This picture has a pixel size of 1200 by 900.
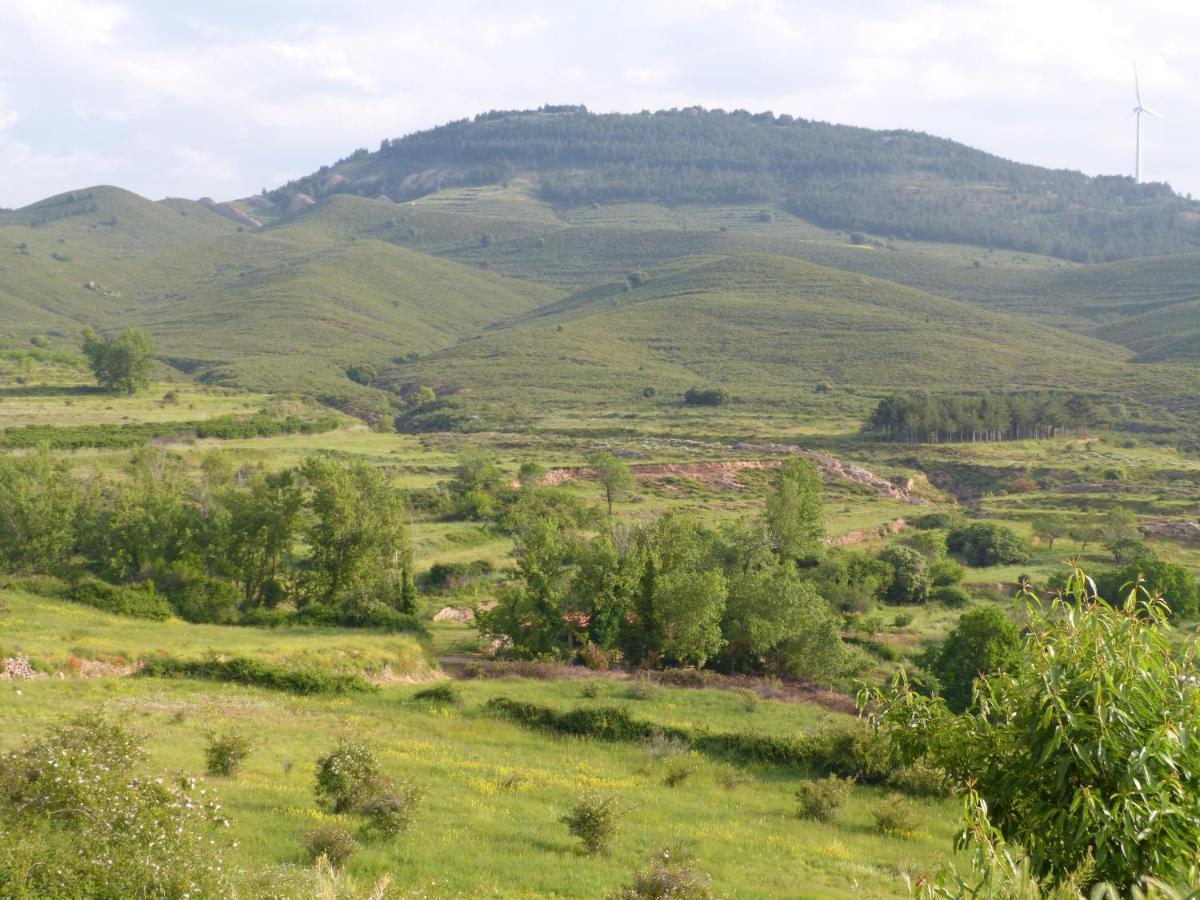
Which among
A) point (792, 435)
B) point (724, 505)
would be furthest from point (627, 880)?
point (792, 435)

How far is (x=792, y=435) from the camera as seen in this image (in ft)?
330

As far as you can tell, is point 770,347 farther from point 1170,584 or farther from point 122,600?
point 122,600

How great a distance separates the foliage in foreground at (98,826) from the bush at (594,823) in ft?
19.5

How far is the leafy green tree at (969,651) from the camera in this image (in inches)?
1267

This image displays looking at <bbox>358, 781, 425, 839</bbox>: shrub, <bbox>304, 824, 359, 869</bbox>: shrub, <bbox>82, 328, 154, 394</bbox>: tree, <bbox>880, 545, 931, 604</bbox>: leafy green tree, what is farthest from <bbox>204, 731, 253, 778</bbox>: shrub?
<bbox>82, 328, 154, 394</bbox>: tree

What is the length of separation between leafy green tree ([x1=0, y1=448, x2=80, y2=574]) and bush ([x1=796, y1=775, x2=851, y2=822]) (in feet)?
111

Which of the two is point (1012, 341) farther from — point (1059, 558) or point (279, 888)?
point (279, 888)

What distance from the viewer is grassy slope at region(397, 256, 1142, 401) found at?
13412 cm

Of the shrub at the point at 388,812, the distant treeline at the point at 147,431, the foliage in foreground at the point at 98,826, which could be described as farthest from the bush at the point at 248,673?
the distant treeline at the point at 147,431

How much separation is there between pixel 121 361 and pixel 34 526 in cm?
7335

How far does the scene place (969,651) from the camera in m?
33.2

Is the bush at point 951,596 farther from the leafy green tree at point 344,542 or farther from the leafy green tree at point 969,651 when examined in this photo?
the leafy green tree at point 344,542

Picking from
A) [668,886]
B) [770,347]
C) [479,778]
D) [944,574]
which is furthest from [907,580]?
[770,347]

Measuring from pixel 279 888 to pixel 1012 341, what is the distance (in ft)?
523
